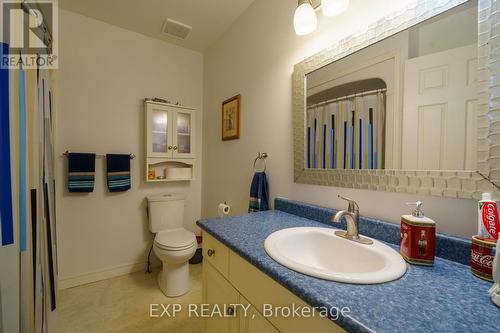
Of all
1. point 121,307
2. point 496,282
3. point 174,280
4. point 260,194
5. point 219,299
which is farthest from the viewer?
point 174,280

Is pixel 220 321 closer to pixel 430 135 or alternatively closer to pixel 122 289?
pixel 430 135

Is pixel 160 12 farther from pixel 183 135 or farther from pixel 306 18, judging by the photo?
pixel 306 18

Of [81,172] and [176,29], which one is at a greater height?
[176,29]

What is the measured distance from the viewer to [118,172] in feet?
6.44

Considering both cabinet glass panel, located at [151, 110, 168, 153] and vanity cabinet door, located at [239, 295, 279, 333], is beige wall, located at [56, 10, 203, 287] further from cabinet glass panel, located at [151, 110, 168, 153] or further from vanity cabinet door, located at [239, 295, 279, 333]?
vanity cabinet door, located at [239, 295, 279, 333]

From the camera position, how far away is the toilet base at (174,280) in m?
1.72

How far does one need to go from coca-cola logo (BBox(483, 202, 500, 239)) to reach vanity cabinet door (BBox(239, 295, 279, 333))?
2.17 feet

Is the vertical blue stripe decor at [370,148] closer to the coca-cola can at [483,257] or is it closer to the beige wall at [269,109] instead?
the beige wall at [269,109]

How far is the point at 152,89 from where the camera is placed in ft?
7.19

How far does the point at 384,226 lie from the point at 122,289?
6.90 feet

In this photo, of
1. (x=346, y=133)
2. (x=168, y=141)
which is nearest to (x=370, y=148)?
(x=346, y=133)

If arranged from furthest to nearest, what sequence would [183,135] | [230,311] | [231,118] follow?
[183,135]
[231,118]
[230,311]

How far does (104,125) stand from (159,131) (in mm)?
479

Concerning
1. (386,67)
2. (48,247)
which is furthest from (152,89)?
(386,67)
